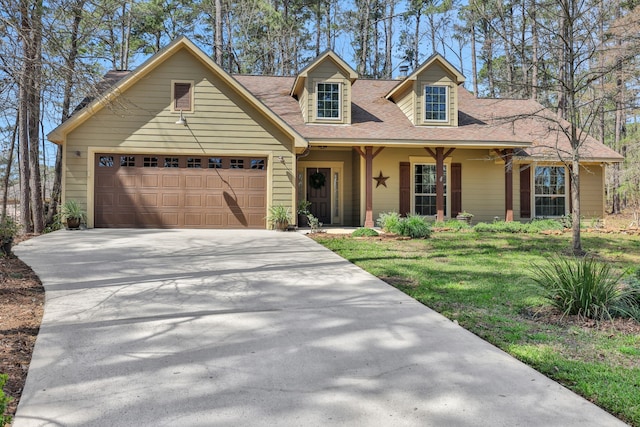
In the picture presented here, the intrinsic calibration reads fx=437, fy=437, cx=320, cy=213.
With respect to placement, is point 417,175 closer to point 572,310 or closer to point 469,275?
point 469,275

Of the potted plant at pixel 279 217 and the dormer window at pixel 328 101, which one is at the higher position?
the dormer window at pixel 328 101

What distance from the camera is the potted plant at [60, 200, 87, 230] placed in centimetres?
1140

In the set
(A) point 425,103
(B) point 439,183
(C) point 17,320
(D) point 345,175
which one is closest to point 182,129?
(D) point 345,175

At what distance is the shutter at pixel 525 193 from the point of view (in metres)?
15.4

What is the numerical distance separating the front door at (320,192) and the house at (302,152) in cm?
4

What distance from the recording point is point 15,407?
245 centimetres

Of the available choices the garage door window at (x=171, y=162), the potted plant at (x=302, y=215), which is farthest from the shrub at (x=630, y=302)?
the garage door window at (x=171, y=162)

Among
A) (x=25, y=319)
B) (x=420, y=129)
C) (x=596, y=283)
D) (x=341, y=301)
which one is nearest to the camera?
(x=25, y=319)

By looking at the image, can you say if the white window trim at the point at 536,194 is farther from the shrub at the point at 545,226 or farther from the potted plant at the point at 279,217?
the potted plant at the point at 279,217

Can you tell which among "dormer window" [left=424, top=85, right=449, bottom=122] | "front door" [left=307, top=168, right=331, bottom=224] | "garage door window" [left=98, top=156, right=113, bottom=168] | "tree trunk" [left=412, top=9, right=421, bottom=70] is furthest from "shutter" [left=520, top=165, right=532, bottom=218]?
"tree trunk" [left=412, top=9, right=421, bottom=70]

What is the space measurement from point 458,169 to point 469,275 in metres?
9.44

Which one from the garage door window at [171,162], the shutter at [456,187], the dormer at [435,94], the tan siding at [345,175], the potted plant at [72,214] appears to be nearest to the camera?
the potted plant at [72,214]

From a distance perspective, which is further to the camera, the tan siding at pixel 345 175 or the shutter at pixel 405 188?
the tan siding at pixel 345 175

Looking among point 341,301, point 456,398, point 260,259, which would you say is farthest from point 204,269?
point 456,398
